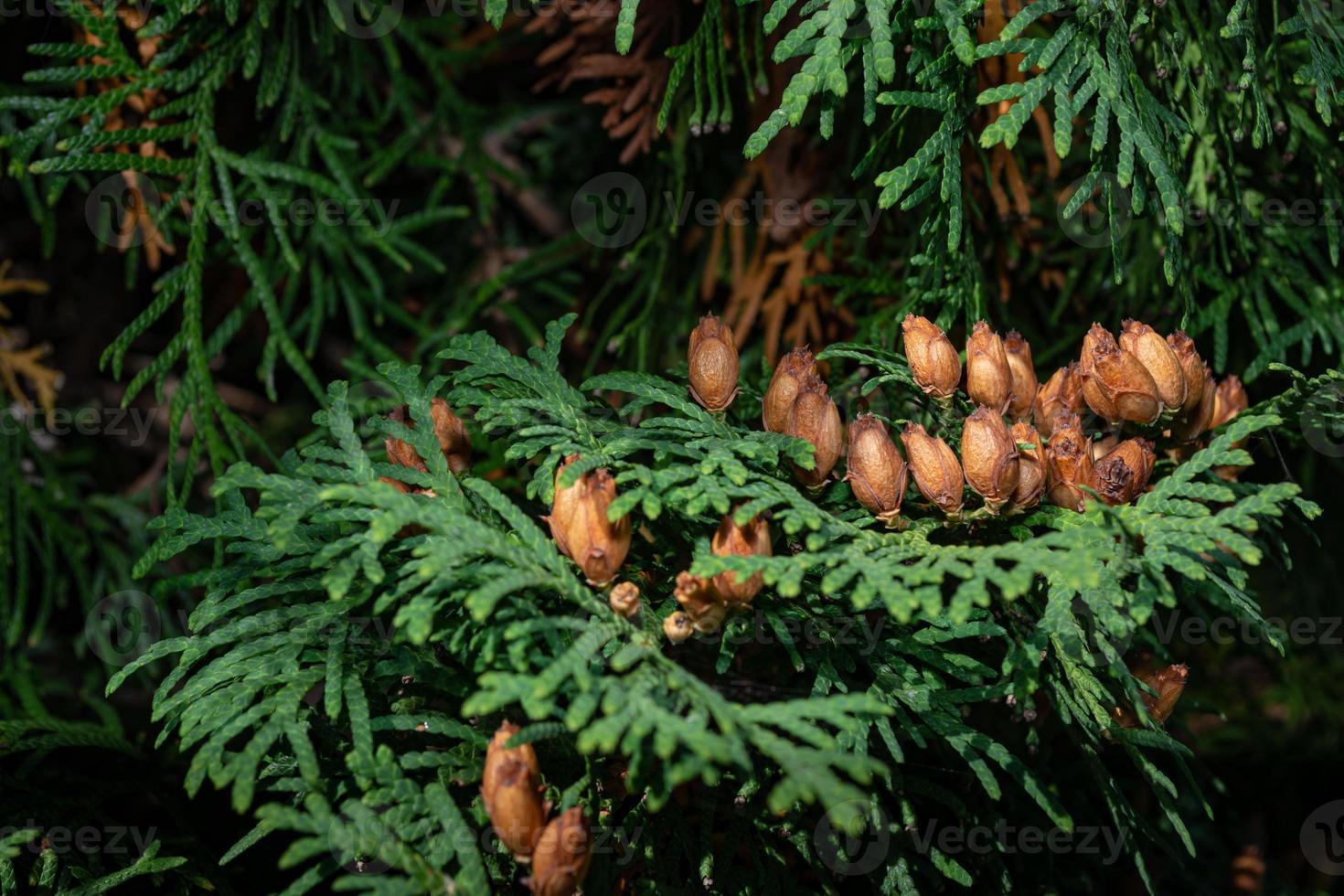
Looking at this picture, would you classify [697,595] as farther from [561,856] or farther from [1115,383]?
[1115,383]

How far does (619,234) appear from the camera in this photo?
1.65m

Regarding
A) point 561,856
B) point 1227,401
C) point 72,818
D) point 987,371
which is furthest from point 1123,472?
point 72,818

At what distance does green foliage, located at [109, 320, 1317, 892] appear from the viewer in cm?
79

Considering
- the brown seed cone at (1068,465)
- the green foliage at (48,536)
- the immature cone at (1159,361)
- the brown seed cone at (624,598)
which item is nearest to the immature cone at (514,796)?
the brown seed cone at (624,598)

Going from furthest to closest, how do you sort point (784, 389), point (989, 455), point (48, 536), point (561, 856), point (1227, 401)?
point (48, 536) < point (1227, 401) < point (784, 389) < point (989, 455) < point (561, 856)

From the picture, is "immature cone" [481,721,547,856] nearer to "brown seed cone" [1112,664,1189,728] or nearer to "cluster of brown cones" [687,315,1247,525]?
"cluster of brown cones" [687,315,1247,525]

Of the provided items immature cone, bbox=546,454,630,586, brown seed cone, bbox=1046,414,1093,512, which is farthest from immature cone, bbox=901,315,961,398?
immature cone, bbox=546,454,630,586

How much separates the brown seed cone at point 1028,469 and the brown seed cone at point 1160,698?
22 cm

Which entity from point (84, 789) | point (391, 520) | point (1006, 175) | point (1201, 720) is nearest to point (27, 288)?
point (84, 789)

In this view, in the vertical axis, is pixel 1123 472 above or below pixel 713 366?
below

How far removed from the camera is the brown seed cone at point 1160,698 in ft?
3.31

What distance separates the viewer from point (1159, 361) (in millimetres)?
996

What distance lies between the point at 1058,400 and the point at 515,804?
0.67 m

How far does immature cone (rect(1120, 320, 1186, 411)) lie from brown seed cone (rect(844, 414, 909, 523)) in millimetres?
265
